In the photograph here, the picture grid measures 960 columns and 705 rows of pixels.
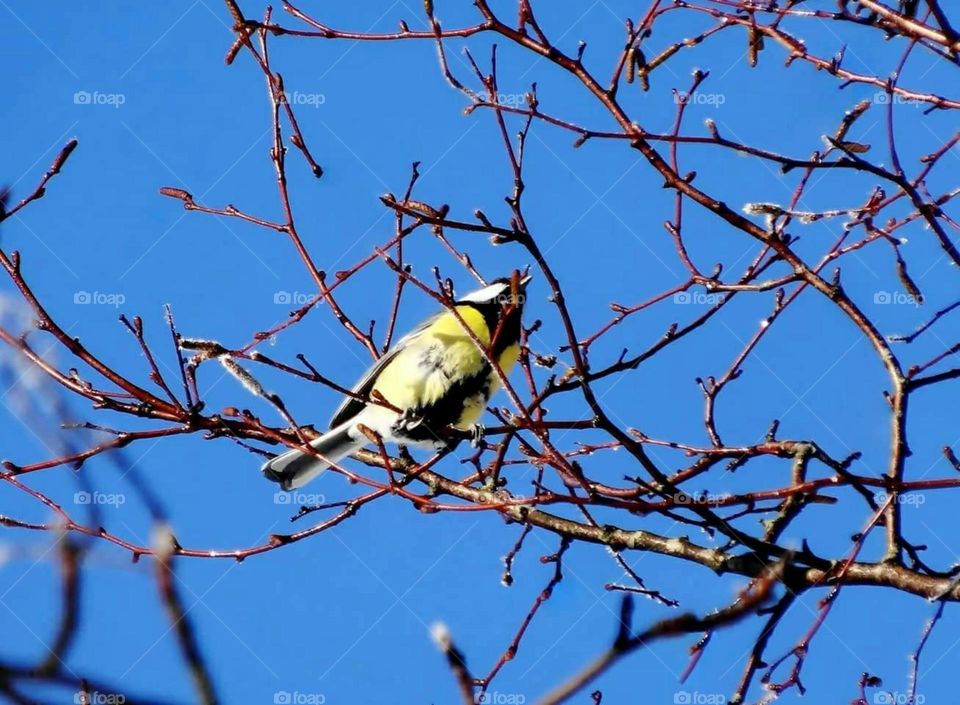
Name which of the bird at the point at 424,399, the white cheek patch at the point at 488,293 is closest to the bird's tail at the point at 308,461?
the bird at the point at 424,399

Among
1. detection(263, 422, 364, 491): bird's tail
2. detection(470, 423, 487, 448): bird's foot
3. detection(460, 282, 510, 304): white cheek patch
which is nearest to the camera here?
detection(470, 423, 487, 448): bird's foot

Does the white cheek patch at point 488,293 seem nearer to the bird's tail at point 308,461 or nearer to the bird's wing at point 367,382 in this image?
the bird's wing at point 367,382

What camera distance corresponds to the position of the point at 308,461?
14.4 ft

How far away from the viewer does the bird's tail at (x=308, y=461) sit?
14.3 ft

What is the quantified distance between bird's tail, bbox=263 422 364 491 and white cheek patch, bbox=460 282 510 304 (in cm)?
92

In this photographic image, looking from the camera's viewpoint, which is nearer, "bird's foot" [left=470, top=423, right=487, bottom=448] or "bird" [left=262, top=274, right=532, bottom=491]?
"bird's foot" [left=470, top=423, right=487, bottom=448]

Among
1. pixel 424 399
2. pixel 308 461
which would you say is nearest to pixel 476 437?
pixel 424 399

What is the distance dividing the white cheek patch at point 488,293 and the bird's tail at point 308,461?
3.01 ft

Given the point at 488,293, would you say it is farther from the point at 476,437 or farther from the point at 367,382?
the point at 476,437

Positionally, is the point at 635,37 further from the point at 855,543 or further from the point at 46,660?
the point at 46,660

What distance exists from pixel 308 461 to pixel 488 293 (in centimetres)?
123

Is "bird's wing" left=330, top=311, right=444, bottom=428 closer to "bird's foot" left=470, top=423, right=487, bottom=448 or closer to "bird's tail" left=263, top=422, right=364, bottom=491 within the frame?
"bird's tail" left=263, top=422, right=364, bottom=491

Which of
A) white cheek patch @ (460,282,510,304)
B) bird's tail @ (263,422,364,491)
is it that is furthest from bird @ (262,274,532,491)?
white cheek patch @ (460,282,510,304)

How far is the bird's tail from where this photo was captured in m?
4.36
